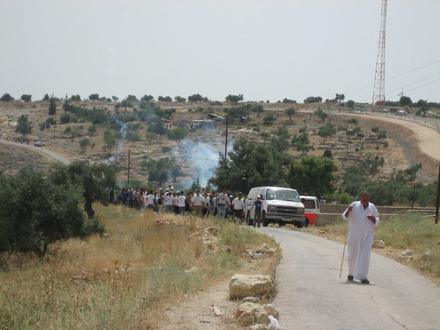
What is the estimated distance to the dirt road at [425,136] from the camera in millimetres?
81762

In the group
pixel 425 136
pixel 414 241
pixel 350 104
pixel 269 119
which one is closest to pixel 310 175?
pixel 425 136

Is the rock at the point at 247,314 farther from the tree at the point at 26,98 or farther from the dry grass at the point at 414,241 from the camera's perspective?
the tree at the point at 26,98

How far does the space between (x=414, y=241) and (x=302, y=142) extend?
7239cm

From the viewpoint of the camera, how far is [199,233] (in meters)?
23.3

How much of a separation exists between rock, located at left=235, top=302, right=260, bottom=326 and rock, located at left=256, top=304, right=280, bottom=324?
0.05 meters

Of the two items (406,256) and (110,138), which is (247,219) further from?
(110,138)

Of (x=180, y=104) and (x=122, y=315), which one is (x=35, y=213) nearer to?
(x=122, y=315)

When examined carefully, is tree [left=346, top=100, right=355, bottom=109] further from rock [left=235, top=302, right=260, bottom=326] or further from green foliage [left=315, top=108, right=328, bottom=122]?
rock [left=235, top=302, right=260, bottom=326]

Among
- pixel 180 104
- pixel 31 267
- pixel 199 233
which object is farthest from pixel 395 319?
pixel 180 104

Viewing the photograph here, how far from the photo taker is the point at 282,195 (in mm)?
32781

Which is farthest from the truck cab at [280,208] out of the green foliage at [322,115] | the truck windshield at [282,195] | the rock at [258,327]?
the green foliage at [322,115]

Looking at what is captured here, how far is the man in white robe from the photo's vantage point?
12766mm

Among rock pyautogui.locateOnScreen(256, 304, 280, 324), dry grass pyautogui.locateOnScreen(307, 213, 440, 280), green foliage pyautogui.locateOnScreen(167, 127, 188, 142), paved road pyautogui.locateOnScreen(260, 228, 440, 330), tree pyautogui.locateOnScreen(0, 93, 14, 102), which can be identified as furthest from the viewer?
tree pyautogui.locateOnScreen(0, 93, 14, 102)

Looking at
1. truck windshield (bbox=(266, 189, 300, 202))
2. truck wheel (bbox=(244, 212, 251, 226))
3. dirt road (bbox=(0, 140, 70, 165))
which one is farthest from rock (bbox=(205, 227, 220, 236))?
dirt road (bbox=(0, 140, 70, 165))
